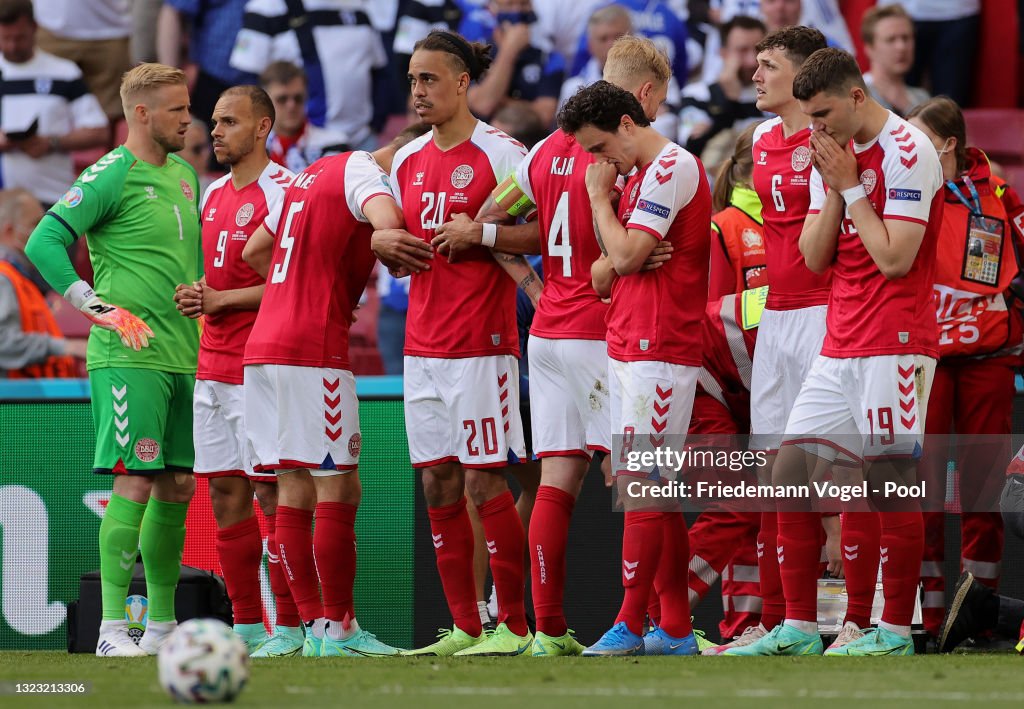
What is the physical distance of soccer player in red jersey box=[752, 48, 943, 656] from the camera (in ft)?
20.1

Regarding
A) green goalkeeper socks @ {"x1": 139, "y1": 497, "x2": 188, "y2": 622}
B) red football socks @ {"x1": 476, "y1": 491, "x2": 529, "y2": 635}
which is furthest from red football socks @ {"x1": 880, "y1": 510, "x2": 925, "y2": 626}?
green goalkeeper socks @ {"x1": 139, "y1": 497, "x2": 188, "y2": 622}

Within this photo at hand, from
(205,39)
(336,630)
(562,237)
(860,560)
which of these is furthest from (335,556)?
(205,39)

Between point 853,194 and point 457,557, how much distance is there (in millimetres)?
→ 2270

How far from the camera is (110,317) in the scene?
7.22m

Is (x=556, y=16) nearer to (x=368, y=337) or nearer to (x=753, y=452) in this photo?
(x=368, y=337)

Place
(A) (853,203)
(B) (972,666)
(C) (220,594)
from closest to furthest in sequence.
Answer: (B) (972,666), (A) (853,203), (C) (220,594)

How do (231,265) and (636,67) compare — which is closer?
(636,67)

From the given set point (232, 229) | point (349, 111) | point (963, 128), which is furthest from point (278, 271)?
point (349, 111)

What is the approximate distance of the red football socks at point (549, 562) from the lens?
6.59 meters

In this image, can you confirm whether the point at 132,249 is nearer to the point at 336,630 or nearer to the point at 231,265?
the point at 231,265

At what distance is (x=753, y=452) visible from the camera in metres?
7.16

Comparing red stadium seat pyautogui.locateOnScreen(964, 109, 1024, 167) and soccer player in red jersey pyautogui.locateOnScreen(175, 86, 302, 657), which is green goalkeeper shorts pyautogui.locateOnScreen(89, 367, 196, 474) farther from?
red stadium seat pyautogui.locateOnScreen(964, 109, 1024, 167)

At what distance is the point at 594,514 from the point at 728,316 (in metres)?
1.30

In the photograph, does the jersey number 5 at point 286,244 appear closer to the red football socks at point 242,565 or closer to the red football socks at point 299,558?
the red football socks at point 299,558
